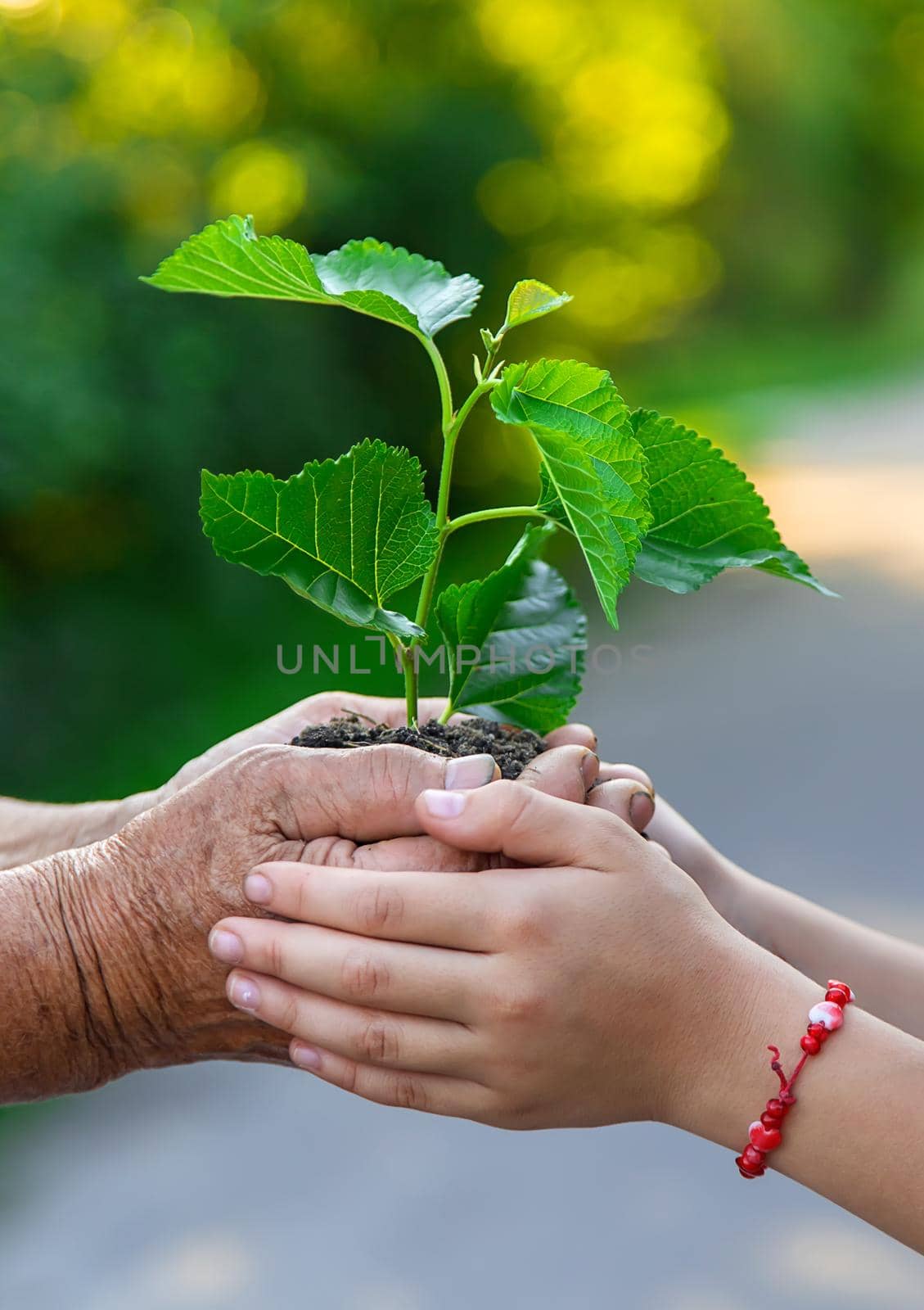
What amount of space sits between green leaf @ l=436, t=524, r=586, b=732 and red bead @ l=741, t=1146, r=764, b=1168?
0.43 m

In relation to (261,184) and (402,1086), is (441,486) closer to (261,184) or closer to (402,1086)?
(402,1086)

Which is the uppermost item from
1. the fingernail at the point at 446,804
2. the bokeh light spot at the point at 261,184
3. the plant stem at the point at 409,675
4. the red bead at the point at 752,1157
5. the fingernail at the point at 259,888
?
the bokeh light spot at the point at 261,184

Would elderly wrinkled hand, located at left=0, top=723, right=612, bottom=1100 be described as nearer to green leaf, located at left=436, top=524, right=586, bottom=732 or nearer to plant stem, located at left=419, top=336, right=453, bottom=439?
green leaf, located at left=436, top=524, right=586, bottom=732

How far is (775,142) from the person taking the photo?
11547 millimetres

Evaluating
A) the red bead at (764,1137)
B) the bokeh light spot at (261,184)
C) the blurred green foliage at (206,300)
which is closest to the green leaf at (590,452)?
the red bead at (764,1137)

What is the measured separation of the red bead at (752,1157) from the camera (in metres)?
0.90

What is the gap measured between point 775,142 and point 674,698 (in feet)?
30.0

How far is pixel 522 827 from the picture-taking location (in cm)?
→ 93

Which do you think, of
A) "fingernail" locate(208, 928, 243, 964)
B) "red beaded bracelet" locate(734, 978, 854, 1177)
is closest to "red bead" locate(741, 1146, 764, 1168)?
"red beaded bracelet" locate(734, 978, 854, 1177)

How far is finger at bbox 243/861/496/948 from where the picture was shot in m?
0.91

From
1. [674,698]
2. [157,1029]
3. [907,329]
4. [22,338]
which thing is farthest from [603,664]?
[907,329]

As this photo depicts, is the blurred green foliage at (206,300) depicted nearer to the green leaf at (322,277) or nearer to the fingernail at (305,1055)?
the green leaf at (322,277)

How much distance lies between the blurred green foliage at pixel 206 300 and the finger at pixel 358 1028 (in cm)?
219

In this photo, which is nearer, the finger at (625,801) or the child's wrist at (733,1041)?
the child's wrist at (733,1041)
